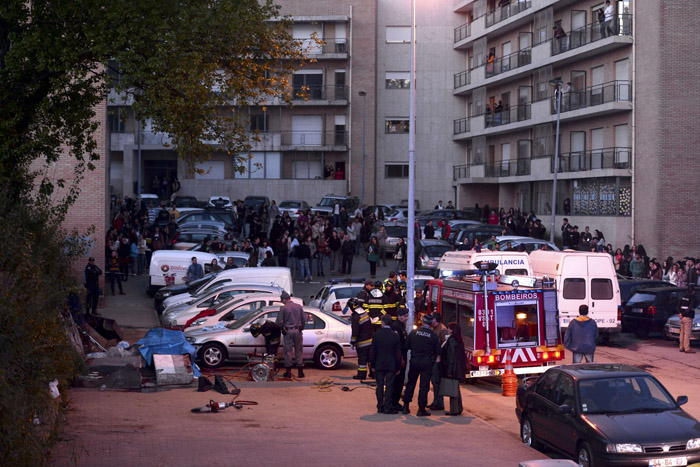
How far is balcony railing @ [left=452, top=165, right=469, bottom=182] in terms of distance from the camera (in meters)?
58.0

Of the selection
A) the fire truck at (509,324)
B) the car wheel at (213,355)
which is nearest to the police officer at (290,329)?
the car wheel at (213,355)

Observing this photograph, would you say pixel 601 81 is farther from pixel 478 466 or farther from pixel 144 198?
A: pixel 478 466

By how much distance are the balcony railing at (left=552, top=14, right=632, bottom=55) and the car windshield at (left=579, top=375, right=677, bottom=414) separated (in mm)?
31302

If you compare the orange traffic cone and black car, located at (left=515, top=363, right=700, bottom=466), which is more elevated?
black car, located at (left=515, top=363, right=700, bottom=466)

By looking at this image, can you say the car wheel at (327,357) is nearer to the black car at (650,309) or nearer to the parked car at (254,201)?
the black car at (650,309)

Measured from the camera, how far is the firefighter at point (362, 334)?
681 inches

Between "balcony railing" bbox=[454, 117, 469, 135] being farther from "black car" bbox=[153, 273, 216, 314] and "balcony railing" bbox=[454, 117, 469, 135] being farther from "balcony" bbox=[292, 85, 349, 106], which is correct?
"black car" bbox=[153, 273, 216, 314]

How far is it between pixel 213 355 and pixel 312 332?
2265 mm

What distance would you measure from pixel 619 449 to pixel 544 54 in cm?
3863

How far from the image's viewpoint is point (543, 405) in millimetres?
11859

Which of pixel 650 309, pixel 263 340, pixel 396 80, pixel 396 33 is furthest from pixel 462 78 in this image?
pixel 263 340

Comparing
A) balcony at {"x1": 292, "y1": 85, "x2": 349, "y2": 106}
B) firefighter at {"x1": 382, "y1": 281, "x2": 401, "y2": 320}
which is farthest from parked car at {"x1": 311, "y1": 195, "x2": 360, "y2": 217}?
firefighter at {"x1": 382, "y1": 281, "x2": 401, "y2": 320}

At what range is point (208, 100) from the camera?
16609 millimetres

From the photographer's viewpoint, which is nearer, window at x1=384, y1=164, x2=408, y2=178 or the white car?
the white car
